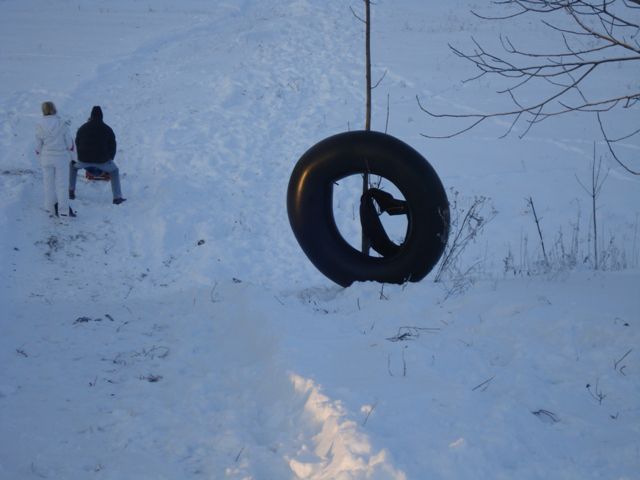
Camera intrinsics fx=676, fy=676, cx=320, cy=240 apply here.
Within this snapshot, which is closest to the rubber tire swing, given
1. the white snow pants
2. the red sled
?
the white snow pants

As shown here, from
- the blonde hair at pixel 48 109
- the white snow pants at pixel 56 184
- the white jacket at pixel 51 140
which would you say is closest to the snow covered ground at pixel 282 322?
the white snow pants at pixel 56 184

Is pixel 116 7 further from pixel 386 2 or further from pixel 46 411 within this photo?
pixel 46 411

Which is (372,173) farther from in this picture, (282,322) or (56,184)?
(56,184)

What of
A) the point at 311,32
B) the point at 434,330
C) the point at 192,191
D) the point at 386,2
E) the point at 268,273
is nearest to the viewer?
the point at 434,330

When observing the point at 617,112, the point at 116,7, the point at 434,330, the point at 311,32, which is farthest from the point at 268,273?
the point at 116,7

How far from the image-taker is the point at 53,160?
9.12m

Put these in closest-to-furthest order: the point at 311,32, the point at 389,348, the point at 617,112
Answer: the point at 389,348, the point at 617,112, the point at 311,32

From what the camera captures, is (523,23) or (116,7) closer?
(523,23)

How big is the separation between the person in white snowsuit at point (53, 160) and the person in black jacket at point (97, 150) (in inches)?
21.1

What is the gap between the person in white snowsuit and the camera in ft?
29.7

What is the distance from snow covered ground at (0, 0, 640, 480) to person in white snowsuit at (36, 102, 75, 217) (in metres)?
0.26

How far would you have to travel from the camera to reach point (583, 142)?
42.1ft

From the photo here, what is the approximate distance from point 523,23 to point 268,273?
71.3ft

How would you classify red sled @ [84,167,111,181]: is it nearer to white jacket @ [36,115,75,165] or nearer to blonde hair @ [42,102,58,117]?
white jacket @ [36,115,75,165]
